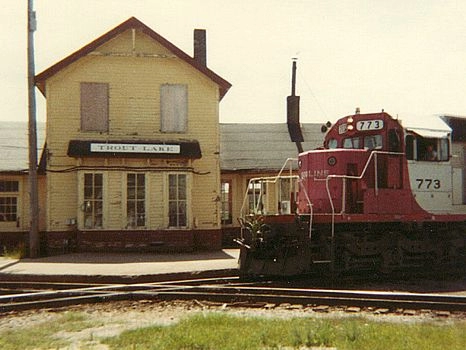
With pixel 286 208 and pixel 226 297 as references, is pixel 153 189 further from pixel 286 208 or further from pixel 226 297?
pixel 226 297

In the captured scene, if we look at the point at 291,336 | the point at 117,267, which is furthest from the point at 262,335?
the point at 117,267

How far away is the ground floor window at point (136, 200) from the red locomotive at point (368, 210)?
6.61 meters

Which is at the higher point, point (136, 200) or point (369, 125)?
point (369, 125)

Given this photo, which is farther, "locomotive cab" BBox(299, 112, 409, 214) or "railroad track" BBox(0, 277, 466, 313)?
"locomotive cab" BBox(299, 112, 409, 214)

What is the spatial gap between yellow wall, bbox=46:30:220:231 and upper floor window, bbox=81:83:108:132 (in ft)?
0.59

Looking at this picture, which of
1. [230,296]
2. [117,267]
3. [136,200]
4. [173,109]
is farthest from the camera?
[173,109]

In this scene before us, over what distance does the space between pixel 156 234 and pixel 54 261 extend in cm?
384

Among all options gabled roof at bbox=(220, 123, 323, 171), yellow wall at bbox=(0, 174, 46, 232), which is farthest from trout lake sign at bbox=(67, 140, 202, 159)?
gabled roof at bbox=(220, 123, 323, 171)

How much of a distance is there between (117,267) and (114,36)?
8.99 m

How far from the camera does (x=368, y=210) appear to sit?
38.1ft

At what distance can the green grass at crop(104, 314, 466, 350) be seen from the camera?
248 inches

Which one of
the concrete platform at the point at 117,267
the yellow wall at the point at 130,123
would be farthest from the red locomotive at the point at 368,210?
the yellow wall at the point at 130,123

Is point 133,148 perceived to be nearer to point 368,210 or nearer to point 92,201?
point 92,201

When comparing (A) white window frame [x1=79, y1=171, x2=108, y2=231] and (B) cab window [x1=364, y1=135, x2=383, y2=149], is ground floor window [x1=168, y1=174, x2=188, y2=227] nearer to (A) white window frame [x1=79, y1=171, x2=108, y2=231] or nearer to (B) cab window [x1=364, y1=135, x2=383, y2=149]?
(A) white window frame [x1=79, y1=171, x2=108, y2=231]
